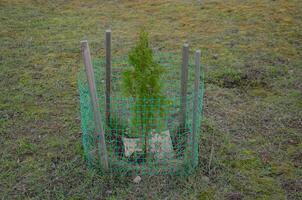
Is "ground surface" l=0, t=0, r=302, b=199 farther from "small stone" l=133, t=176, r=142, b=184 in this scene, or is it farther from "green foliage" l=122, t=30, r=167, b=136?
"green foliage" l=122, t=30, r=167, b=136

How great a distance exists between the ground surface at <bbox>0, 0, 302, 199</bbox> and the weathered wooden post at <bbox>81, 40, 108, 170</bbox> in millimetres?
242

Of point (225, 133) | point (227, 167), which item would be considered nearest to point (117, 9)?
point (225, 133)

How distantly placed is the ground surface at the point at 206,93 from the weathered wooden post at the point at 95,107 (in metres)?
0.24

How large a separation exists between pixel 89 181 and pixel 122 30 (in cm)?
448

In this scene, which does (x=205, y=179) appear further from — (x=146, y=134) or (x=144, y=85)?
(x=144, y=85)

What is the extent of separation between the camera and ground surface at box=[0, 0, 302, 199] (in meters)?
4.27

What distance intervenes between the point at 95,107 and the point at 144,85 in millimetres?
550

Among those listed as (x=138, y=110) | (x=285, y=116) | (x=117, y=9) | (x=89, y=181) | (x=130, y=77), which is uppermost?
(x=117, y=9)

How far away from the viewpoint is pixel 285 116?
17.7 feet

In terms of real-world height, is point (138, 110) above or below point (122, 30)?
below

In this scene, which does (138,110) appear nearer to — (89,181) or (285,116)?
(89,181)

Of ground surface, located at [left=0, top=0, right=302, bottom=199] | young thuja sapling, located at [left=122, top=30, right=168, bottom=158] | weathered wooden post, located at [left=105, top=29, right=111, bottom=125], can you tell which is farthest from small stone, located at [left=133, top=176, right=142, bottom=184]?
weathered wooden post, located at [left=105, top=29, right=111, bottom=125]

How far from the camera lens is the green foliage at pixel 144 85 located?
4086 millimetres

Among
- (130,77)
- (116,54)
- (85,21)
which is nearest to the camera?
(130,77)
